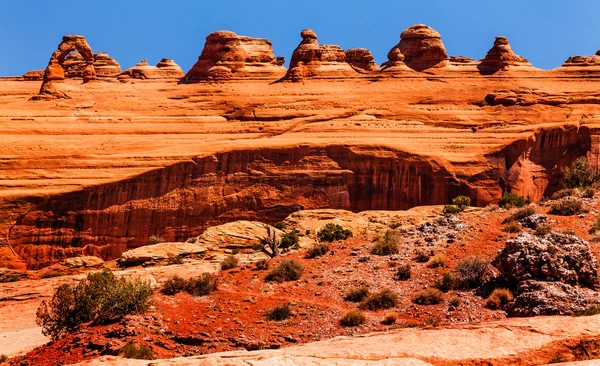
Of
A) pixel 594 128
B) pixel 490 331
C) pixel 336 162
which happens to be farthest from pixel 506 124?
pixel 490 331

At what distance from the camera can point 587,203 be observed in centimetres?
2434

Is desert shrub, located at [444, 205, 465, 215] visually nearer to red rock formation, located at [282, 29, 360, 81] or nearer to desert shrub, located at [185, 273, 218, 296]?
desert shrub, located at [185, 273, 218, 296]

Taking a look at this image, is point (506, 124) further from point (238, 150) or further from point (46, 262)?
point (46, 262)

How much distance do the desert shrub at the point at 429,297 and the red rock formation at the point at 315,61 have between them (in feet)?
86.4

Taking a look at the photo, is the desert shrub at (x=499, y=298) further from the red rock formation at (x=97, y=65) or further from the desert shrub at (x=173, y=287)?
the red rock formation at (x=97, y=65)

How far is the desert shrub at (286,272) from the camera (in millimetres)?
19812

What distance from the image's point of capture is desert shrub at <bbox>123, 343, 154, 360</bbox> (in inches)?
525

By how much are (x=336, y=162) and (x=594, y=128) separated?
46.3ft

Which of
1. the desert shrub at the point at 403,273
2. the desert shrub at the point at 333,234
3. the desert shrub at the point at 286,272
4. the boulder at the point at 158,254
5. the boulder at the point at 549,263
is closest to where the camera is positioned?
the boulder at the point at 549,263

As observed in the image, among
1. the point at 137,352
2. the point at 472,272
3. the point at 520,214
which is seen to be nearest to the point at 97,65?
the point at 520,214

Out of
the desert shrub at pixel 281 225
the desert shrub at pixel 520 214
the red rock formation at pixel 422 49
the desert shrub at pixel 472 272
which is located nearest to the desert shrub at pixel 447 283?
the desert shrub at pixel 472 272

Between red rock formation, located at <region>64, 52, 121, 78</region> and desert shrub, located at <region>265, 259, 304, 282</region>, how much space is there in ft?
156

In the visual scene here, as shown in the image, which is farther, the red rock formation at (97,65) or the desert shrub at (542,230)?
the red rock formation at (97,65)

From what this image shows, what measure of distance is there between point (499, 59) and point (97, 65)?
42937 mm
